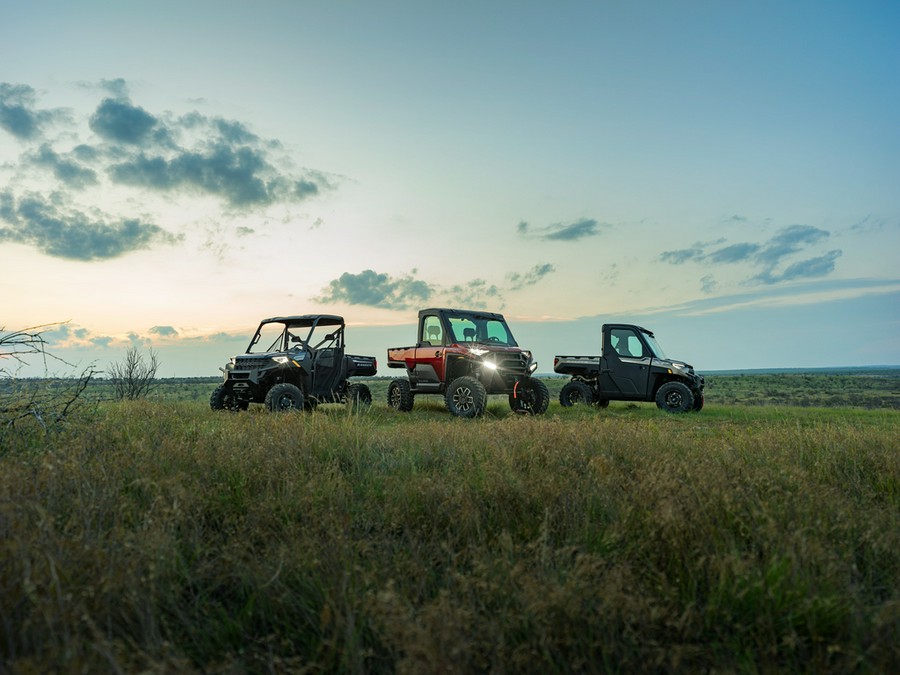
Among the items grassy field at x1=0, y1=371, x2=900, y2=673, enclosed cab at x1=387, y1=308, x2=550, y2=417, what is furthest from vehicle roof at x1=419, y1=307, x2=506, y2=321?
grassy field at x1=0, y1=371, x2=900, y2=673

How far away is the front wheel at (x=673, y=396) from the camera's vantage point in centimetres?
1636

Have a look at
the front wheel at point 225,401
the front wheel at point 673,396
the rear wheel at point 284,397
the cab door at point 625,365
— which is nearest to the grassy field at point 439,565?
the rear wheel at point 284,397

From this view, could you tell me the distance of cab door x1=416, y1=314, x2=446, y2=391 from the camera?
49.6ft

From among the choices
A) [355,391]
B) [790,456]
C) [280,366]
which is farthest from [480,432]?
[355,391]

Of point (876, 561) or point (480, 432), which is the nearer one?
point (876, 561)

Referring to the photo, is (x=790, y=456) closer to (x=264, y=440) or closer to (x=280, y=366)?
(x=264, y=440)

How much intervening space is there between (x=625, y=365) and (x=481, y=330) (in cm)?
475

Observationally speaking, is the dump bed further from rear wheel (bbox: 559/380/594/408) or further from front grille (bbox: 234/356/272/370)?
front grille (bbox: 234/356/272/370)

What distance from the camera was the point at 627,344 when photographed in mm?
17594

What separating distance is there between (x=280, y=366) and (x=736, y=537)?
1197 cm

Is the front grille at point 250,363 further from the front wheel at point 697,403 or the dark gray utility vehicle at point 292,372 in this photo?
the front wheel at point 697,403

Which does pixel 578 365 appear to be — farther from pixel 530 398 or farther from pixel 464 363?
pixel 464 363

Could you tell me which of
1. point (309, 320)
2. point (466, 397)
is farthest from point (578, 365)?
point (309, 320)

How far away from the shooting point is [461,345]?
15016 mm
